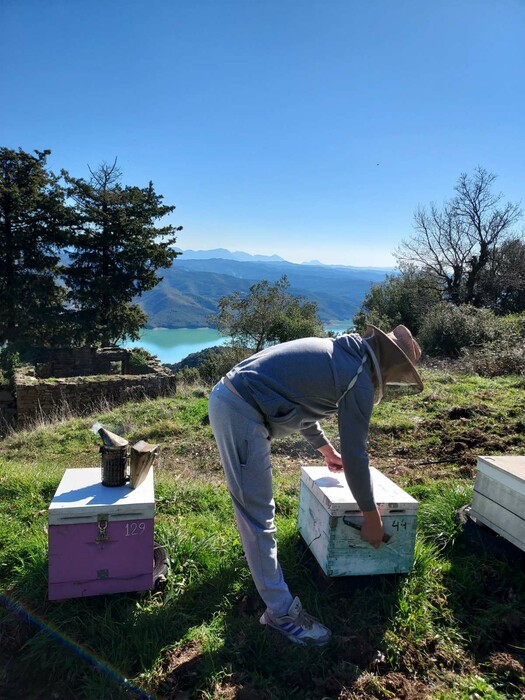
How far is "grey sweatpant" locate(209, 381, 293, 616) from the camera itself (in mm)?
2260

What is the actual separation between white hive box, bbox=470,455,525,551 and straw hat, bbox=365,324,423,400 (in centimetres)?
98

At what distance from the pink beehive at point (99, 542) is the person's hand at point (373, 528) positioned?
1163mm

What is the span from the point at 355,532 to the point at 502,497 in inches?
40.3

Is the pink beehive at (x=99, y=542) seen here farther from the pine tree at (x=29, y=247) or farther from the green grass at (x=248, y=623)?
the pine tree at (x=29, y=247)

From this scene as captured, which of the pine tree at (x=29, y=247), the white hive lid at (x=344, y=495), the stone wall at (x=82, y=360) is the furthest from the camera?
the pine tree at (x=29, y=247)

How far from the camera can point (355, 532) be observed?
2.58 metres

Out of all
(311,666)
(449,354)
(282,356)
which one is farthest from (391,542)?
(449,354)

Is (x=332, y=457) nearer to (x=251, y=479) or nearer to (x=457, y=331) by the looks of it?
(x=251, y=479)

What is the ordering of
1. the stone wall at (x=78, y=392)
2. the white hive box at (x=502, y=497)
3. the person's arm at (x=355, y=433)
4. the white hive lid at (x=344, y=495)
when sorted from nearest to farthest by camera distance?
the person's arm at (x=355, y=433) → the white hive lid at (x=344, y=495) → the white hive box at (x=502, y=497) → the stone wall at (x=78, y=392)

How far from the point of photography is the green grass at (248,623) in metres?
2.18

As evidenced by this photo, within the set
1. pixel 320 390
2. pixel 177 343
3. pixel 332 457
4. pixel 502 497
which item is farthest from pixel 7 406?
pixel 177 343

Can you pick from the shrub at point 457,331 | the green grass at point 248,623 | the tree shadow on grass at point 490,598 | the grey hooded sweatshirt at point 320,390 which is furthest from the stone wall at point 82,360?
the grey hooded sweatshirt at point 320,390

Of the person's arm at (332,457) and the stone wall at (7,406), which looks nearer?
the person's arm at (332,457)

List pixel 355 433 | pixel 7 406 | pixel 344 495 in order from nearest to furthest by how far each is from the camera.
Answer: pixel 355 433, pixel 344 495, pixel 7 406
